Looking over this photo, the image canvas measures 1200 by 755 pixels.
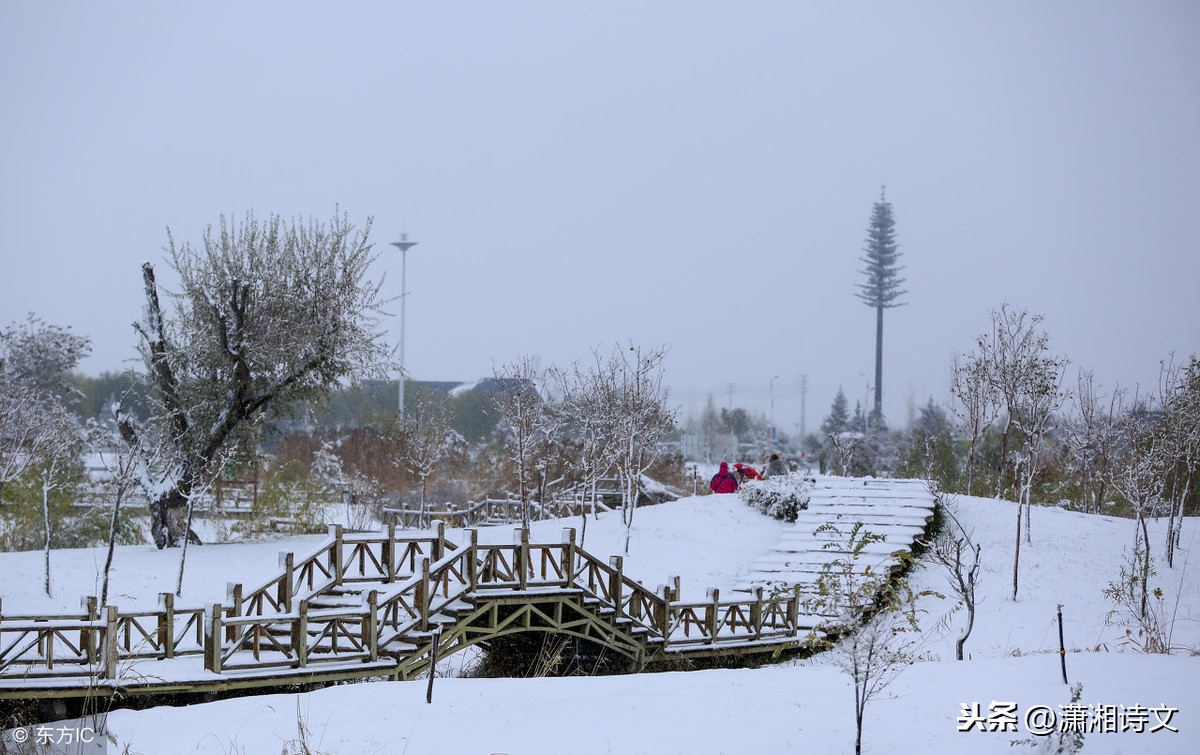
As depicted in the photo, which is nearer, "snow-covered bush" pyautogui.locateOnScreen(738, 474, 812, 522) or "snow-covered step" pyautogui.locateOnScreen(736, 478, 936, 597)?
"snow-covered step" pyautogui.locateOnScreen(736, 478, 936, 597)

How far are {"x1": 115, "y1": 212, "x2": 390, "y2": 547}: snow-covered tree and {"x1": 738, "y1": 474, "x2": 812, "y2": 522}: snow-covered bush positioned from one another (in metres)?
10.3

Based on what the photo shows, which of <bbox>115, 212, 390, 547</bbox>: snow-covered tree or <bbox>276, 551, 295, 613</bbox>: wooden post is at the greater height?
<bbox>115, 212, 390, 547</bbox>: snow-covered tree

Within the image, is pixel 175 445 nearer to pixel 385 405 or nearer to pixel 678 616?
pixel 678 616

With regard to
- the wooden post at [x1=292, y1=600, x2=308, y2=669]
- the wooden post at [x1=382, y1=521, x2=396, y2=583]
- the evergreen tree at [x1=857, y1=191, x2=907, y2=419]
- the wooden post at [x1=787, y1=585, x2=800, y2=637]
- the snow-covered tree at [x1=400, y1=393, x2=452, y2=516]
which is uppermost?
the evergreen tree at [x1=857, y1=191, x2=907, y2=419]

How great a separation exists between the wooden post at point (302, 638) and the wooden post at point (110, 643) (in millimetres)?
2017

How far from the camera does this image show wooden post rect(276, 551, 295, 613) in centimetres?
1256

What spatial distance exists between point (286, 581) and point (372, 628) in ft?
5.61

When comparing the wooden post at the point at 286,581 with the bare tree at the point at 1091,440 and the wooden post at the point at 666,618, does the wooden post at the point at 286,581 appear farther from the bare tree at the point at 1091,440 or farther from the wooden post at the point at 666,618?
the bare tree at the point at 1091,440

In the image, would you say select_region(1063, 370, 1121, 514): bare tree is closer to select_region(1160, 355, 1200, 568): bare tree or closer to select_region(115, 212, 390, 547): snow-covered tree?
select_region(1160, 355, 1200, 568): bare tree

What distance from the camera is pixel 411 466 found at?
3334cm

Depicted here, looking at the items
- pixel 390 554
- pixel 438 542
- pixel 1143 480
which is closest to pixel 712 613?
pixel 438 542

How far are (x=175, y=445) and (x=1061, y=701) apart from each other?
19.6m

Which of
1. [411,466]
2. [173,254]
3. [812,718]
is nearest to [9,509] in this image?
[173,254]

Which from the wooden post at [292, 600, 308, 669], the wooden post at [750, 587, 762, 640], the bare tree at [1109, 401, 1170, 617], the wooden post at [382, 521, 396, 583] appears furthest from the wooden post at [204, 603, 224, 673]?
the bare tree at [1109, 401, 1170, 617]
